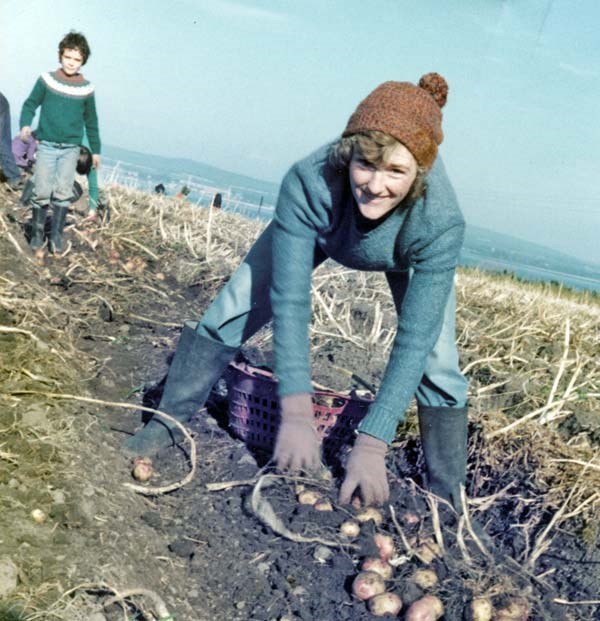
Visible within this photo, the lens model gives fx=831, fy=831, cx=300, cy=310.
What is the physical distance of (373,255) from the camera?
228 cm

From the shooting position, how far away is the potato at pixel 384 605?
6.83ft

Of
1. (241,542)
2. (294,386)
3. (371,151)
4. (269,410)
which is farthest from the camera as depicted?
(269,410)

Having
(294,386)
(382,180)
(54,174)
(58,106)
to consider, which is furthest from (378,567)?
(58,106)

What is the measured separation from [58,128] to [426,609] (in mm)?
3669

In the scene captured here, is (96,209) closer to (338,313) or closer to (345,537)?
(338,313)

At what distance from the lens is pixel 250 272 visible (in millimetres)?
2637

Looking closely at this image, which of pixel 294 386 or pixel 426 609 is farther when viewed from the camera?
pixel 294 386

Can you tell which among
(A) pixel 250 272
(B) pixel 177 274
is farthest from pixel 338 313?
(A) pixel 250 272

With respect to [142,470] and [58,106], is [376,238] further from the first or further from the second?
[58,106]

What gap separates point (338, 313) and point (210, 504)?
6.00 feet

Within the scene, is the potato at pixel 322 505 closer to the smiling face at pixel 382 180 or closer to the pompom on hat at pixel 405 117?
the smiling face at pixel 382 180

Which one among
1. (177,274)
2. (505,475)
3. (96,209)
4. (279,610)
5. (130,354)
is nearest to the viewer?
(279,610)

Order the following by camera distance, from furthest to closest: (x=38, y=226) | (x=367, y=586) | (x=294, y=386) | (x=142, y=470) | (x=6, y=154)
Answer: (x=6, y=154)
(x=38, y=226)
(x=142, y=470)
(x=294, y=386)
(x=367, y=586)

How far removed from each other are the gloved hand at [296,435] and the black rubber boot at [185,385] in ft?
1.79
